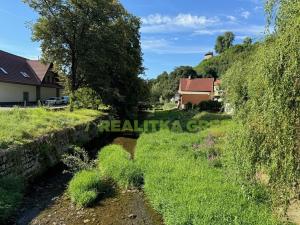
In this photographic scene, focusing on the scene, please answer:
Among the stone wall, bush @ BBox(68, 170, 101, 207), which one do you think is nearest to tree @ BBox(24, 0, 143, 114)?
the stone wall

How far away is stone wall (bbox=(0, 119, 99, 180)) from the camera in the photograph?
10.5 metres

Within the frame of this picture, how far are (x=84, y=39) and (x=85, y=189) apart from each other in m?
20.4

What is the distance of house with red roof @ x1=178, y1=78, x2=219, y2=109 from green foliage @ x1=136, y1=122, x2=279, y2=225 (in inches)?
2045

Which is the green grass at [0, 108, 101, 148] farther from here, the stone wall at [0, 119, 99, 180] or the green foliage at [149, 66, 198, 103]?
the green foliage at [149, 66, 198, 103]

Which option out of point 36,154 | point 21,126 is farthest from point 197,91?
point 36,154

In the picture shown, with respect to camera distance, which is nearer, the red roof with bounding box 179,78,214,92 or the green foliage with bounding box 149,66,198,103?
the red roof with bounding box 179,78,214,92

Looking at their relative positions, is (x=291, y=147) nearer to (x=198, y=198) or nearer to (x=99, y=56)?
(x=198, y=198)

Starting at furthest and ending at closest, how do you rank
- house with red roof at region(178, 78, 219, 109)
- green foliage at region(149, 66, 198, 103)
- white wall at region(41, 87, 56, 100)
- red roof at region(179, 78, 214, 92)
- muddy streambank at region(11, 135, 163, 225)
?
1. green foliage at region(149, 66, 198, 103)
2. red roof at region(179, 78, 214, 92)
3. house with red roof at region(178, 78, 219, 109)
4. white wall at region(41, 87, 56, 100)
5. muddy streambank at region(11, 135, 163, 225)

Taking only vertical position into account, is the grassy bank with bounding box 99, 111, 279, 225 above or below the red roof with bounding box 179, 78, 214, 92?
below

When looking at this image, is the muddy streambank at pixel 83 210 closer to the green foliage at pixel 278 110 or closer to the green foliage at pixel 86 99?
the green foliage at pixel 278 110

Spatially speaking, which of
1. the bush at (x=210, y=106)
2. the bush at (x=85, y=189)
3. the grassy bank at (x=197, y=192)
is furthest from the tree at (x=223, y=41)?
the bush at (x=85, y=189)

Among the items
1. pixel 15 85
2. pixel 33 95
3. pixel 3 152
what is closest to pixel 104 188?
pixel 3 152

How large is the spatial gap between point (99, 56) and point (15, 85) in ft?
57.0

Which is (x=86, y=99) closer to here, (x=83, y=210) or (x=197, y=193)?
(x=83, y=210)
